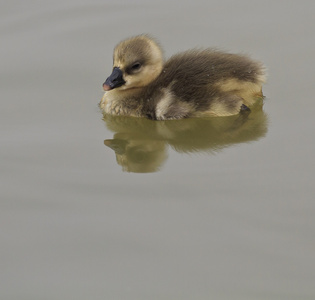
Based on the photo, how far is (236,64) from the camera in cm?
421

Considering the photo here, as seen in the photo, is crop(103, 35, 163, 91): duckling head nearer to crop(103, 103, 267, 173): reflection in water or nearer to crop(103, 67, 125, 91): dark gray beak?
crop(103, 67, 125, 91): dark gray beak

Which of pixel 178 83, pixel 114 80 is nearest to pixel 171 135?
pixel 178 83

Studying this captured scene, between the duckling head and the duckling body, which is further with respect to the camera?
the duckling head

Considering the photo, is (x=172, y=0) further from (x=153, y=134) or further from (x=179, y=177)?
(x=179, y=177)

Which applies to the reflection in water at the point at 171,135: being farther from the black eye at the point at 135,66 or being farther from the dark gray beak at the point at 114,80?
the black eye at the point at 135,66

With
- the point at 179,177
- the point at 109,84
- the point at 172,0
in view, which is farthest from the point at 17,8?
the point at 179,177

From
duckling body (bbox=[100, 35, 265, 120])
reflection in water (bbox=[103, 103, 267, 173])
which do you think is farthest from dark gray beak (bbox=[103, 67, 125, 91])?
reflection in water (bbox=[103, 103, 267, 173])

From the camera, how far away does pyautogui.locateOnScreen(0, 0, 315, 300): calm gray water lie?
2830 millimetres

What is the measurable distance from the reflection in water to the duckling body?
0.18ft

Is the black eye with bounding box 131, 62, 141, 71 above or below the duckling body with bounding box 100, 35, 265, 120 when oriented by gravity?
above

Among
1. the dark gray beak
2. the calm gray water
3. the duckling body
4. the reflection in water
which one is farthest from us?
the dark gray beak

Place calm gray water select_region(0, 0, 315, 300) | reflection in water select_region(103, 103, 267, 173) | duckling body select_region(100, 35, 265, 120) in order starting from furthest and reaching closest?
1. duckling body select_region(100, 35, 265, 120)
2. reflection in water select_region(103, 103, 267, 173)
3. calm gray water select_region(0, 0, 315, 300)

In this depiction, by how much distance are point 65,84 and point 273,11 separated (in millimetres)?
1499

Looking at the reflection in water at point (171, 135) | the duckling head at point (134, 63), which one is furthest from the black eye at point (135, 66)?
the reflection in water at point (171, 135)
